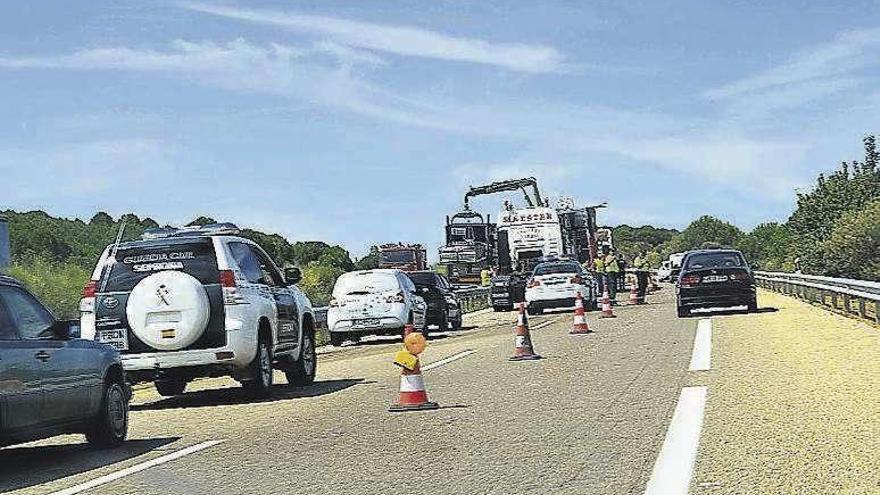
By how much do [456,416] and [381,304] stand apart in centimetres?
1463

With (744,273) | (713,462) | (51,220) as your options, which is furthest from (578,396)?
(51,220)

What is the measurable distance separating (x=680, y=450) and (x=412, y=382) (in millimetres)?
4399

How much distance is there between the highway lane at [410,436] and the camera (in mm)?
9555

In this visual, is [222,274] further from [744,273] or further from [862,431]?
[744,273]

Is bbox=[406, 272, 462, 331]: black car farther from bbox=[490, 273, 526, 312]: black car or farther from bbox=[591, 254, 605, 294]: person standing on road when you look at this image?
bbox=[490, 273, 526, 312]: black car

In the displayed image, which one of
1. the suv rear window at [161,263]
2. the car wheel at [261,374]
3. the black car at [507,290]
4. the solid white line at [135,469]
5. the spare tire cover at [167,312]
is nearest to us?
the solid white line at [135,469]

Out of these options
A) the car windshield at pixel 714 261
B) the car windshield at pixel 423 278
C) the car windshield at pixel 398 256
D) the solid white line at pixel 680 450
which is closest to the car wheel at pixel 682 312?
the car windshield at pixel 714 261

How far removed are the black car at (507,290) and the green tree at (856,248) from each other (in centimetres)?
3026

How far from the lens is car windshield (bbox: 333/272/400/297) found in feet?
92.4

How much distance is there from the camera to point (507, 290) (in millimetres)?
44750

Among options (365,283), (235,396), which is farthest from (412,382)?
(365,283)

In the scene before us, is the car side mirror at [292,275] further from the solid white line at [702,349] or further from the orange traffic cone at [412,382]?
the solid white line at [702,349]

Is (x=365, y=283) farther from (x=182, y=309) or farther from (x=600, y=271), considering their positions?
(x=600, y=271)

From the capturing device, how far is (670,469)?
9.33 meters
